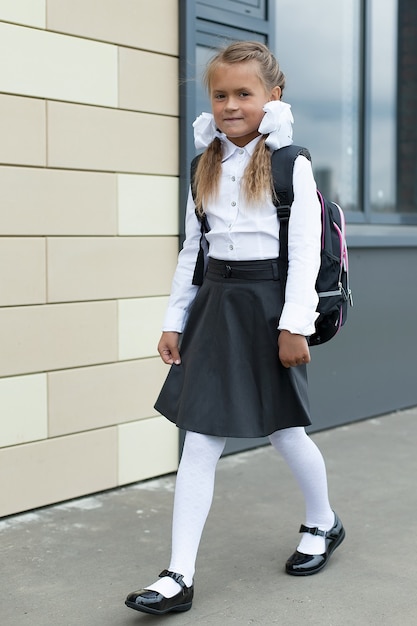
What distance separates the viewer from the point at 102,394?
13.4 ft

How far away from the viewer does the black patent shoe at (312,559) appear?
3.16m

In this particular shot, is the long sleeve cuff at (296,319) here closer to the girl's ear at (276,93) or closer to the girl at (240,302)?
the girl at (240,302)

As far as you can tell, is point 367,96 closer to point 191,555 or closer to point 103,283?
point 103,283

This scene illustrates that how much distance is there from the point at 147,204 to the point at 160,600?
6.68 feet

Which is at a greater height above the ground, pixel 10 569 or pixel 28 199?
pixel 28 199

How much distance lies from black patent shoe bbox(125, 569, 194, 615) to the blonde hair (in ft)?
4.05

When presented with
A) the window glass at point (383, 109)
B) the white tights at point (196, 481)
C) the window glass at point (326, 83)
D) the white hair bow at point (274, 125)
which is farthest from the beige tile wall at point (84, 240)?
the window glass at point (383, 109)

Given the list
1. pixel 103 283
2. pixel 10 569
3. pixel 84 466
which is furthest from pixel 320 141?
pixel 10 569

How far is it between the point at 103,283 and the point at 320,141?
2.38m

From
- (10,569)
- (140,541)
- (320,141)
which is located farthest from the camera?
(320,141)

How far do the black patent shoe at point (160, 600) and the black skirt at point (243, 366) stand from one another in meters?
0.49

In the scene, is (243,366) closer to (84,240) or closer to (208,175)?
(208,175)

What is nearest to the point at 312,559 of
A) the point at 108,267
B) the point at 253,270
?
the point at 253,270

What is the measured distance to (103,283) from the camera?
4.05 m
